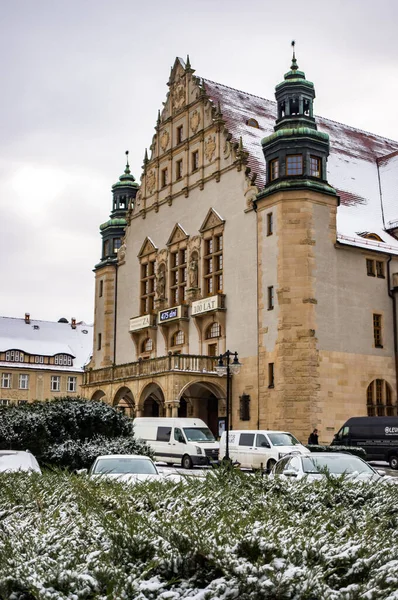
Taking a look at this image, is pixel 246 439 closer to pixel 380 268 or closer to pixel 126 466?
pixel 126 466

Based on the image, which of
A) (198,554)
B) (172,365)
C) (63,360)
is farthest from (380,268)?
(63,360)

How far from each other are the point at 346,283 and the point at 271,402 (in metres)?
7.56

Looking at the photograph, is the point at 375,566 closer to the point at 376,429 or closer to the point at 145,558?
the point at 145,558

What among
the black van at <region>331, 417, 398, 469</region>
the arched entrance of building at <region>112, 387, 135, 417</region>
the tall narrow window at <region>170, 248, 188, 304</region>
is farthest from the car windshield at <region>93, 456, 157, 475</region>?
the tall narrow window at <region>170, 248, 188, 304</region>

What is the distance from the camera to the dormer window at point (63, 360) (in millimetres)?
83938

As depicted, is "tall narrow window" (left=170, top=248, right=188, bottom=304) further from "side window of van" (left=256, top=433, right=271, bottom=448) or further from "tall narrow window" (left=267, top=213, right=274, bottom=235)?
"side window of van" (left=256, top=433, right=271, bottom=448)

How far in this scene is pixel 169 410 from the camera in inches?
1580

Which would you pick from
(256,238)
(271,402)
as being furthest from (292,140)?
(271,402)

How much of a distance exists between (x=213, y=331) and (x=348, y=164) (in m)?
14.9

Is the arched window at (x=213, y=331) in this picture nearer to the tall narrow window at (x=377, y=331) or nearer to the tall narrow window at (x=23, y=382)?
the tall narrow window at (x=377, y=331)

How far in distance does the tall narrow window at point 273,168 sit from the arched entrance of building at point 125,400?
15235mm

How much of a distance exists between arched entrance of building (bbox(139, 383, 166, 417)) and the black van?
1276cm

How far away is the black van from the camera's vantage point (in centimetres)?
3209

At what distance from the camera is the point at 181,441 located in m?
34.6
